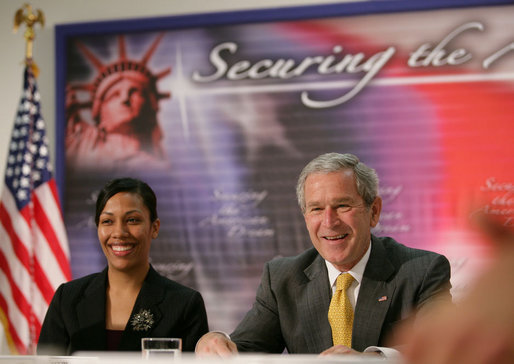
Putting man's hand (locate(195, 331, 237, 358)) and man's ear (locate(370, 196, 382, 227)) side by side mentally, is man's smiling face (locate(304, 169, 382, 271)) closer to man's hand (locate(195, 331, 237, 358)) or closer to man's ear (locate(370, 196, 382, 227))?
man's ear (locate(370, 196, 382, 227))

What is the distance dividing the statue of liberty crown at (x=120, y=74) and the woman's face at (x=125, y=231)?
5.25 ft

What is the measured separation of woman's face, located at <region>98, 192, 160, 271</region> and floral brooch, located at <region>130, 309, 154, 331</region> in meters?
0.20

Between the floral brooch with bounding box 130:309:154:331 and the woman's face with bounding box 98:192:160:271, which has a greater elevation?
the woman's face with bounding box 98:192:160:271

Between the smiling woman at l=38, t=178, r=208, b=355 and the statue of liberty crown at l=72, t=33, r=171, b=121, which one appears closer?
the smiling woman at l=38, t=178, r=208, b=355

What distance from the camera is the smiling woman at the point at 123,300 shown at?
94.7 inches

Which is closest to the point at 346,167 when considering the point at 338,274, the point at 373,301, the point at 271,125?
the point at 338,274

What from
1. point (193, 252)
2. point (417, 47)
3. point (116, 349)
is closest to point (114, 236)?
point (116, 349)

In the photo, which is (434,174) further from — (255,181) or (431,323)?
(431,323)

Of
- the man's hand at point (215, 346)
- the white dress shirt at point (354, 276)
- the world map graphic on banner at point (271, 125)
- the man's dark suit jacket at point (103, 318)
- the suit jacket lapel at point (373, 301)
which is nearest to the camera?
the man's hand at point (215, 346)

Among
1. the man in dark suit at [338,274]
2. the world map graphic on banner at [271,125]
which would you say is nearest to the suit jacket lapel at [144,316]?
the man in dark suit at [338,274]

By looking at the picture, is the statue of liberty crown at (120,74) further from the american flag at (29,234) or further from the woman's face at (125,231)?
the woman's face at (125,231)

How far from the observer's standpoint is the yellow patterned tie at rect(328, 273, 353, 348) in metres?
2.19

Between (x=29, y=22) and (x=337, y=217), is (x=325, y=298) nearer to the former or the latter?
(x=337, y=217)

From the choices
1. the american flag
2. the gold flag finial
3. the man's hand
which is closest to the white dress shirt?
the man's hand
